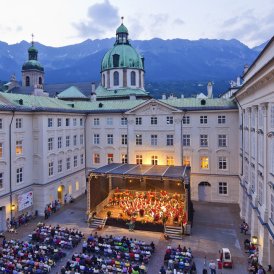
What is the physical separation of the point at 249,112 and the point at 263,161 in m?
9.80

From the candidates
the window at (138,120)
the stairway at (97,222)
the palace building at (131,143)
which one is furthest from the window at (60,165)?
the window at (138,120)

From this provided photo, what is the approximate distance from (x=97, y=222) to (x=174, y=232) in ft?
30.7

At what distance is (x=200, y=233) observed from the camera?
3200 cm

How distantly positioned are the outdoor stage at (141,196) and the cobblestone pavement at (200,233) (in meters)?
2.00

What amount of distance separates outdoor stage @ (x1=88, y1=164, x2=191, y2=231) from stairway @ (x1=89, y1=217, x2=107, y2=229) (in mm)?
707

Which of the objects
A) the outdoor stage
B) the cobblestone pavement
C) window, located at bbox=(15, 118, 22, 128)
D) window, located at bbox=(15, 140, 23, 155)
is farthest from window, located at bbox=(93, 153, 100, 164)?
window, located at bbox=(15, 118, 22, 128)

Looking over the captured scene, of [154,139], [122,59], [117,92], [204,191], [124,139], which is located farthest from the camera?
[122,59]

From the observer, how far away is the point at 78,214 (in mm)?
38594

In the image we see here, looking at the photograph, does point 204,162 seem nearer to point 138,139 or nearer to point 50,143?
point 138,139

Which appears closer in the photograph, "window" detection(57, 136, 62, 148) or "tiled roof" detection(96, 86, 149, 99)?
"window" detection(57, 136, 62, 148)

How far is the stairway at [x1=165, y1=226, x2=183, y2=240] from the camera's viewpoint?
31203 millimetres

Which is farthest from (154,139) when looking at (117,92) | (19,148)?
(117,92)

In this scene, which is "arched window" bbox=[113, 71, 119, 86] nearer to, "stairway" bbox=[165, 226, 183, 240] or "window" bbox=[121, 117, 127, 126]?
"window" bbox=[121, 117, 127, 126]

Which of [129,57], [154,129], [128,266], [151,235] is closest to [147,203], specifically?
[151,235]
